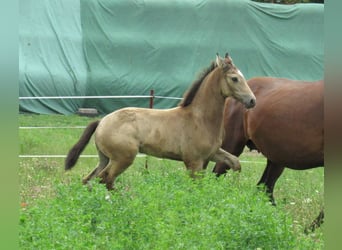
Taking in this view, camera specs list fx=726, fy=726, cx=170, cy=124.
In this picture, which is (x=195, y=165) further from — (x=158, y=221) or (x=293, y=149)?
(x=158, y=221)

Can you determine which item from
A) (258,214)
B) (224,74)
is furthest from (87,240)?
(224,74)

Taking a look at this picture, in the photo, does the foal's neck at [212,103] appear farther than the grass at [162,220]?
Yes

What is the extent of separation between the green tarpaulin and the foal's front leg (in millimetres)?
10381

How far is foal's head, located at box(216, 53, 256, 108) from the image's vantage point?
8.16 meters

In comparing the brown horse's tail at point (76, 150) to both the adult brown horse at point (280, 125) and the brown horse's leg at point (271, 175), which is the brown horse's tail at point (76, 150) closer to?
the adult brown horse at point (280, 125)

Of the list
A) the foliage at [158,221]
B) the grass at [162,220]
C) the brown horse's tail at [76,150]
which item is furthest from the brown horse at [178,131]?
the foliage at [158,221]

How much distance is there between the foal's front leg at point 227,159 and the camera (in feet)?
27.4

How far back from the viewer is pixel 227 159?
8430mm

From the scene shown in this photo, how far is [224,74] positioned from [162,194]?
11.5 ft

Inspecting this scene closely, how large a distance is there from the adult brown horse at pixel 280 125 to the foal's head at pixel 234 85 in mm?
443

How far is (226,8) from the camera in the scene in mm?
20078

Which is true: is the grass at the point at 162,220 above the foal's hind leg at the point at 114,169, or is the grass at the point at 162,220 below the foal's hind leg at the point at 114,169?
above
